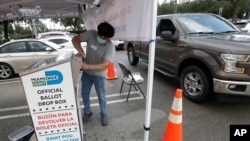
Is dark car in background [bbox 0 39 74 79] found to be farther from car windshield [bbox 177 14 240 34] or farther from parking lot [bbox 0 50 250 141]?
car windshield [bbox 177 14 240 34]

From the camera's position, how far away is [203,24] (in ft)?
15.8

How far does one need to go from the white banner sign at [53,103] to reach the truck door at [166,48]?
315 centimetres

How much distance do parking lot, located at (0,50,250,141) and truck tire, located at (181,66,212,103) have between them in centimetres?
17

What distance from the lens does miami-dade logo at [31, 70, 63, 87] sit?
1.98 metres

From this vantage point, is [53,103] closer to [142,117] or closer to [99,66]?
[99,66]

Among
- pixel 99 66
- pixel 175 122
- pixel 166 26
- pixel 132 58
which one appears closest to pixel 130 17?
pixel 99 66

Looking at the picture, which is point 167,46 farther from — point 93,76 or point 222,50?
point 93,76

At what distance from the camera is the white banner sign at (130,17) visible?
6.80ft

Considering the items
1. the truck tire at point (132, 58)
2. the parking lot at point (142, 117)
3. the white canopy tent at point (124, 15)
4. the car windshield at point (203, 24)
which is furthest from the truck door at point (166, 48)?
the truck tire at point (132, 58)

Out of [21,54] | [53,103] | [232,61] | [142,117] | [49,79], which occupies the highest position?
[49,79]

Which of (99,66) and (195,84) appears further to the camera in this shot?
(195,84)

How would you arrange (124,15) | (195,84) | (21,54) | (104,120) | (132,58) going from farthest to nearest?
(132,58) < (21,54) < (195,84) < (104,120) < (124,15)

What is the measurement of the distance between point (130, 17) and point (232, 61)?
2.07 metres

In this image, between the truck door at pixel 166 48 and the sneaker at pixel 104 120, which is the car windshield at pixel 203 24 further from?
the sneaker at pixel 104 120
